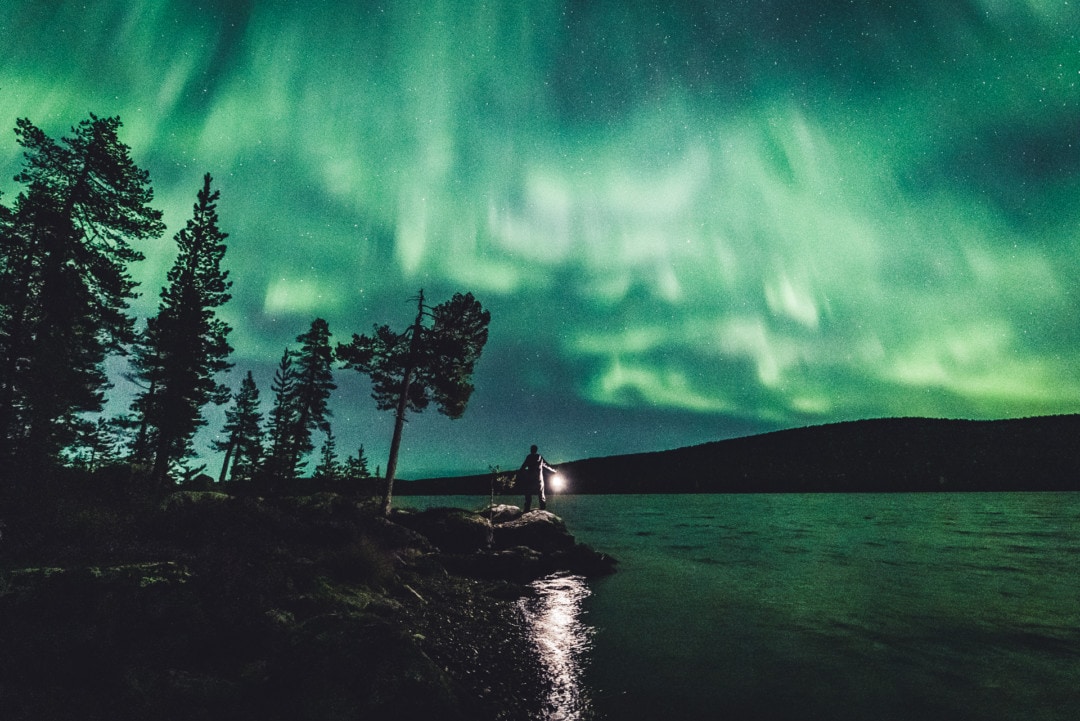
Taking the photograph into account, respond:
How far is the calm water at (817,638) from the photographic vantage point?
6633 millimetres

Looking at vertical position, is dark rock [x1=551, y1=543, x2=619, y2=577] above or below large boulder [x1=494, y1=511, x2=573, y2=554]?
below

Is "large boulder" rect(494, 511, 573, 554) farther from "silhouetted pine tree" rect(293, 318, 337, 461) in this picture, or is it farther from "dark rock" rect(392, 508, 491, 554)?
"silhouetted pine tree" rect(293, 318, 337, 461)

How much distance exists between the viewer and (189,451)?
33.3 meters

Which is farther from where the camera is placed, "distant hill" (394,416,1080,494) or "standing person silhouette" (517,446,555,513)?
"distant hill" (394,416,1080,494)

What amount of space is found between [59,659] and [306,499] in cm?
1289

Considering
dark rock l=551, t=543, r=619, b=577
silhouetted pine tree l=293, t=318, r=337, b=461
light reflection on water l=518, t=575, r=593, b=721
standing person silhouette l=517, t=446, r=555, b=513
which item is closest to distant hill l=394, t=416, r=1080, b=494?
silhouetted pine tree l=293, t=318, r=337, b=461

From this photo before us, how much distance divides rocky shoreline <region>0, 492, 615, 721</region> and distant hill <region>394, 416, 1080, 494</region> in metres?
164

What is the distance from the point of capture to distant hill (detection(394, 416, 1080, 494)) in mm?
136125

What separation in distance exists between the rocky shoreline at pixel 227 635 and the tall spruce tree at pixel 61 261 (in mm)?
12646

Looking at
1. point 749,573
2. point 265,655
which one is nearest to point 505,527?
point 749,573

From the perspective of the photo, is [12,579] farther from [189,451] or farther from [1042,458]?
[1042,458]

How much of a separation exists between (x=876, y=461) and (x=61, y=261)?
19706 centimetres

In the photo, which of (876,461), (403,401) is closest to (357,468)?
(403,401)

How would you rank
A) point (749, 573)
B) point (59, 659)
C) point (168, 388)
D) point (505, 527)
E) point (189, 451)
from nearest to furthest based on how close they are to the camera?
point (59, 659) → point (749, 573) → point (505, 527) → point (168, 388) → point (189, 451)
